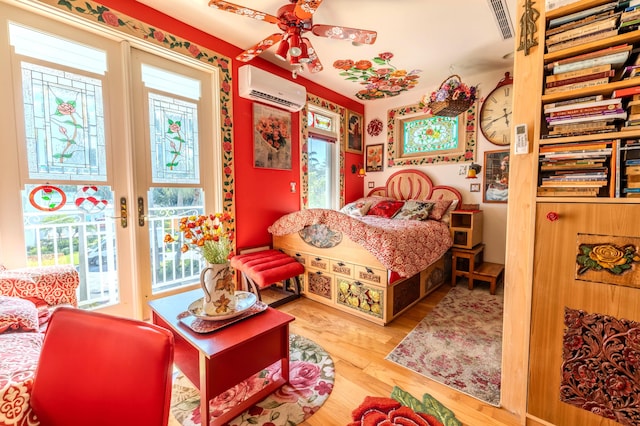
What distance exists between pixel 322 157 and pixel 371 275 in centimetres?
242

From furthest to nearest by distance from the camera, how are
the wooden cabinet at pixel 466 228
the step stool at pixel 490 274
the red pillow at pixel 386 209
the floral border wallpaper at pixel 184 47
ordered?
the red pillow at pixel 386 209 → the wooden cabinet at pixel 466 228 → the step stool at pixel 490 274 → the floral border wallpaper at pixel 184 47

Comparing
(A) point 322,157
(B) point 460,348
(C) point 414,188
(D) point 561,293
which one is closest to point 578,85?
(D) point 561,293

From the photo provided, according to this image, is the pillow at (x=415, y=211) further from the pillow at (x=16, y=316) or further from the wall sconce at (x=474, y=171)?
the pillow at (x=16, y=316)

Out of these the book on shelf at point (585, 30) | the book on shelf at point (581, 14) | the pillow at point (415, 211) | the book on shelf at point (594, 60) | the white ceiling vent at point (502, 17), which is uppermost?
the white ceiling vent at point (502, 17)

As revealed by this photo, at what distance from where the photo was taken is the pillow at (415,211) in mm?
3428

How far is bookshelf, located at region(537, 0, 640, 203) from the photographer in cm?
109

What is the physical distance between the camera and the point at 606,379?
1133 millimetres

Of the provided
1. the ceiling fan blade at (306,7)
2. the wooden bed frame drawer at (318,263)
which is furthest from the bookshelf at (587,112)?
the wooden bed frame drawer at (318,263)

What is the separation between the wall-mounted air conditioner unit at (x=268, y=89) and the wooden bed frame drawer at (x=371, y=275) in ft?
6.86

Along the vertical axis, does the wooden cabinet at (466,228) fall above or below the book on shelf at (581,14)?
below

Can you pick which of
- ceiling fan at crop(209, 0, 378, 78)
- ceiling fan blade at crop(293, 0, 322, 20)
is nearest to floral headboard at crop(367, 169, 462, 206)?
ceiling fan at crop(209, 0, 378, 78)

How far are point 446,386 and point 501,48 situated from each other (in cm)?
333

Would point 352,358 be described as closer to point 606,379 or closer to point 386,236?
point 386,236

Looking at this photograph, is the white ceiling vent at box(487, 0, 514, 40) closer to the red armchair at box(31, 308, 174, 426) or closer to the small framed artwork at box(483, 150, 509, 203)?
the small framed artwork at box(483, 150, 509, 203)
